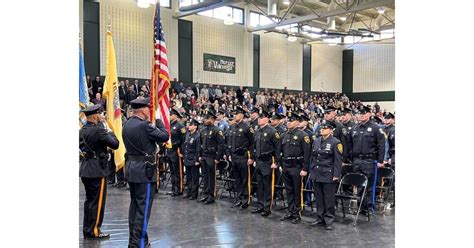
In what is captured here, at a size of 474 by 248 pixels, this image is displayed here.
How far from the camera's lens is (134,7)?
1964cm

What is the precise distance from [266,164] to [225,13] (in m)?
17.2

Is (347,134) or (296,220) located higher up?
(347,134)

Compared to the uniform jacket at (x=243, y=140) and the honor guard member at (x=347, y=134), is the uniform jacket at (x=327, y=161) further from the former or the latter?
the honor guard member at (x=347, y=134)

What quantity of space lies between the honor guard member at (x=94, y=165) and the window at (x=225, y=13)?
57.5ft

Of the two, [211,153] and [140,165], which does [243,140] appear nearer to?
[211,153]

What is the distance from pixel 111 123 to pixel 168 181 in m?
4.55

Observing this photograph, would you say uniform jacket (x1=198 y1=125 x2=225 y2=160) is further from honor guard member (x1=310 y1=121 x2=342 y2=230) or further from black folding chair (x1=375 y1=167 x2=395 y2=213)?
black folding chair (x1=375 y1=167 x2=395 y2=213)

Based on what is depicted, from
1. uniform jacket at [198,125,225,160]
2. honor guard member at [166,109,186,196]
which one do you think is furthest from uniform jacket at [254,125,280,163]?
honor guard member at [166,109,186,196]

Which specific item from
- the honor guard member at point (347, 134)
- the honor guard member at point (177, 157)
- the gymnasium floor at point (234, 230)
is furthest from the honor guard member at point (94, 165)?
the honor guard member at point (347, 134)

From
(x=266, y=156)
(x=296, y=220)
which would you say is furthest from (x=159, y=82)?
(x=296, y=220)

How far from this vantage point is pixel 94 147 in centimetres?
536

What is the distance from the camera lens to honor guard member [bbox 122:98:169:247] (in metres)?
4.64

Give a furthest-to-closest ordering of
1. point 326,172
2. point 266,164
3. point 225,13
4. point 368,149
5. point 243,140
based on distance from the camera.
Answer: point 225,13
point 243,140
point 266,164
point 368,149
point 326,172
